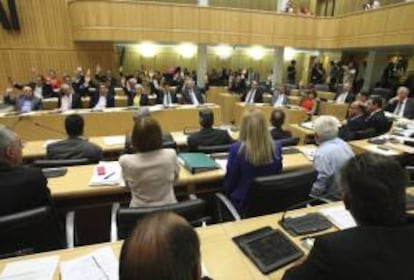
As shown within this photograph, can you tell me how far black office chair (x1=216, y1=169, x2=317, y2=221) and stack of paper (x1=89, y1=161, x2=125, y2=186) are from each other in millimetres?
1103

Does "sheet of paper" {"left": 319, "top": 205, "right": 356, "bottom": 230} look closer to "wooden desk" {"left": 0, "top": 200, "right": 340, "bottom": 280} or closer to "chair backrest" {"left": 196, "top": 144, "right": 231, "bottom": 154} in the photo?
"wooden desk" {"left": 0, "top": 200, "right": 340, "bottom": 280}

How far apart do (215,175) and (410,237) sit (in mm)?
1841

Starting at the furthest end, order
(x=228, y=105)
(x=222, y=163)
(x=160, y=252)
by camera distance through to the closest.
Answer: (x=228, y=105) → (x=222, y=163) → (x=160, y=252)

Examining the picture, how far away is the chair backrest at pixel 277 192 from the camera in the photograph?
207 cm

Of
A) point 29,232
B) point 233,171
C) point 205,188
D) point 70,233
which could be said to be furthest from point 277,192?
point 29,232

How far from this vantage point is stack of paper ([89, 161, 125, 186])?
2.58m

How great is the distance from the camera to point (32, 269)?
1.45m

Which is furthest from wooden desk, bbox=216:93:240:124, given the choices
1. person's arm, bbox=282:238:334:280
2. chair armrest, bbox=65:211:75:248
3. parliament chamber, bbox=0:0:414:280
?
person's arm, bbox=282:238:334:280

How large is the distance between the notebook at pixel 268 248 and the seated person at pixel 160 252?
0.76 meters

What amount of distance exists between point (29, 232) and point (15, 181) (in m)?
0.33

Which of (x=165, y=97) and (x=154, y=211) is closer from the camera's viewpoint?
(x=154, y=211)

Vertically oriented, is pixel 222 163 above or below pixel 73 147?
below

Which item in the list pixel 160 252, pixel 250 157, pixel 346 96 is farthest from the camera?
pixel 346 96

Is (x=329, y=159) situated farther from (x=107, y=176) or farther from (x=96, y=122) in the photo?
(x=96, y=122)
